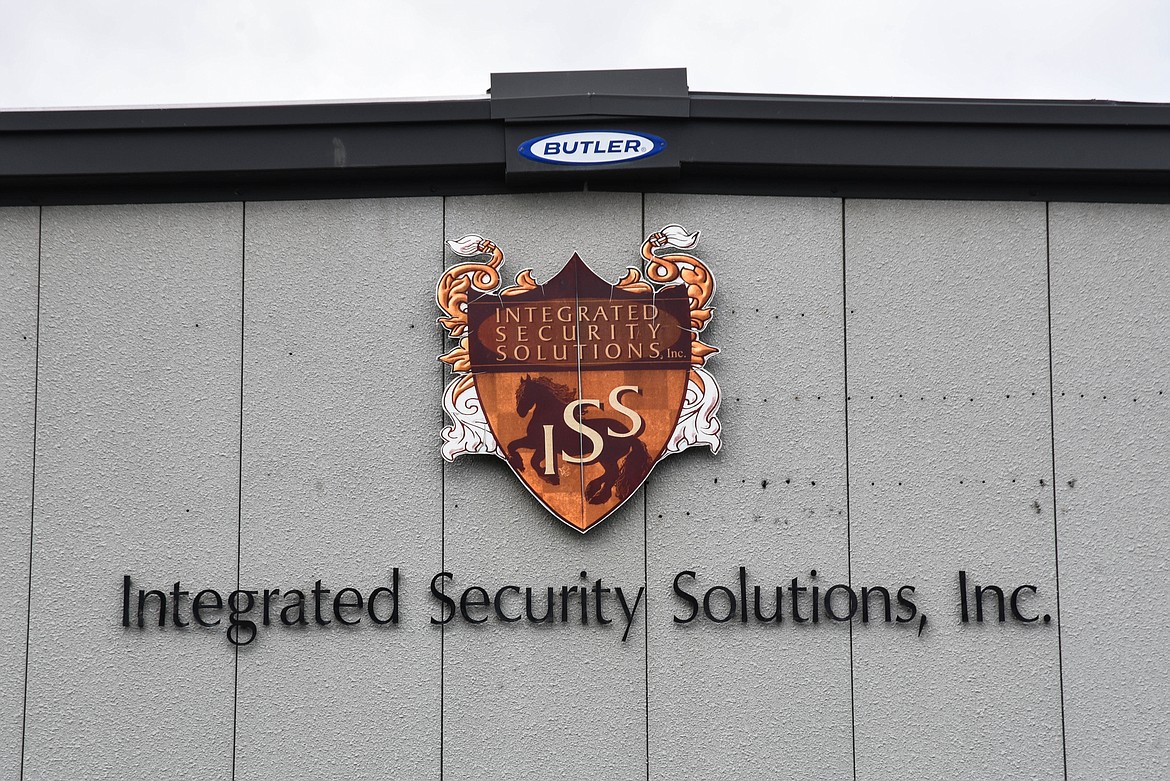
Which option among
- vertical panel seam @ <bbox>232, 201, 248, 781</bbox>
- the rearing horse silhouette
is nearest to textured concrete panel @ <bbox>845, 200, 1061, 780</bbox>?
the rearing horse silhouette

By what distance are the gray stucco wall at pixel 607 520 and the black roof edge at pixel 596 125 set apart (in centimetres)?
24

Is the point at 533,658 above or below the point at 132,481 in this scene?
below

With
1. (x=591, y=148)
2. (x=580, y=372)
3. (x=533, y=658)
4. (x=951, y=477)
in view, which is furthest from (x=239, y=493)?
(x=951, y=477)

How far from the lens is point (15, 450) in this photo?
5.08 m

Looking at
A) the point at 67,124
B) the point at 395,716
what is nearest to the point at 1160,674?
the point at 395,716

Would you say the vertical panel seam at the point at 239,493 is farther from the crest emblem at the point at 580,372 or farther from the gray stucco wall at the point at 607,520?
the crest emblem at the point at 580,372

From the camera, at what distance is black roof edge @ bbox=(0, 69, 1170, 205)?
5051mm

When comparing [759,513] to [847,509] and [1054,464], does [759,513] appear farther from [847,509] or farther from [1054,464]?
[1054,464]

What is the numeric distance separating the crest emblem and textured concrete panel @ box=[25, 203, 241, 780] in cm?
129

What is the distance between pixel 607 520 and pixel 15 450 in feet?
10.5

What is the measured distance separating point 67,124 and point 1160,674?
647cm

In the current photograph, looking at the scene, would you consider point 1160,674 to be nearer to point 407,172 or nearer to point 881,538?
point 881,538

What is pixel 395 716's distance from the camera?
4918mm

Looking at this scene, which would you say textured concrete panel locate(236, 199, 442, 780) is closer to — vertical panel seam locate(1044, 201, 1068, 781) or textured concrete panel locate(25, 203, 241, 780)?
textured concrete panel locate(25, 203, 241, 780)
